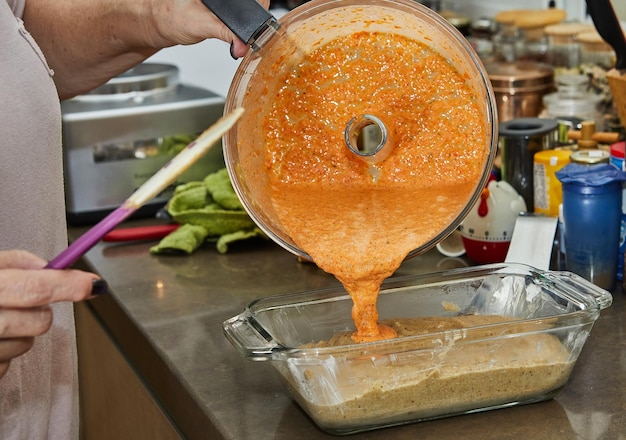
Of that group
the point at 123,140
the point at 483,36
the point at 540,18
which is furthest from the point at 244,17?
the point at 483,36

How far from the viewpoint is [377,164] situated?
1.21 metres

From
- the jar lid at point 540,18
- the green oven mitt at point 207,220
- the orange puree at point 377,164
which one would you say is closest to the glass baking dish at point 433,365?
the orange puree at point 377,164

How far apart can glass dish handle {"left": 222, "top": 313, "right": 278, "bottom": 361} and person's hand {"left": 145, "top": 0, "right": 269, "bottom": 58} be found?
0.32 metres

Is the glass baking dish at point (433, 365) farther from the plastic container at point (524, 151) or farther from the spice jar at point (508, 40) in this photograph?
the spice jar at point (508, 40)

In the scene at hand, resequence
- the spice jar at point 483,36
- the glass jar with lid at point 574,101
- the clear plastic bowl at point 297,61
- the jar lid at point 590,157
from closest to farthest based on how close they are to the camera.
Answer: the clear plastic bowl at point 297,61, the jar lid at point 590,157, the glass jar with lid at point 574,101, the spice jar at point 483,36

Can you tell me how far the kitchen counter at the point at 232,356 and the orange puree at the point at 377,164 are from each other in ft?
0.51

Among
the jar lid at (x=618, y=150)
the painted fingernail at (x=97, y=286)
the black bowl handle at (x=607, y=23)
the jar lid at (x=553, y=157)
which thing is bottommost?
the jar lid at (x=553, y=157)

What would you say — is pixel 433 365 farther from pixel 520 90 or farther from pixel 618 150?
pixel 520 90

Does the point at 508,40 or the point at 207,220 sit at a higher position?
the point at 508,40

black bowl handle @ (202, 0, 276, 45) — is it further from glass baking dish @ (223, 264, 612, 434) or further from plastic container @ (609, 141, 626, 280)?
plastic container @ (609, 141, 626, 280)

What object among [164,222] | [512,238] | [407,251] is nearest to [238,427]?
[407,251]

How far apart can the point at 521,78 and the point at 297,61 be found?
0.96m

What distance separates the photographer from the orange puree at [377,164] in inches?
45.1

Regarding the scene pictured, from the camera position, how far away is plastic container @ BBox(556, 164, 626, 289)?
1.39m
